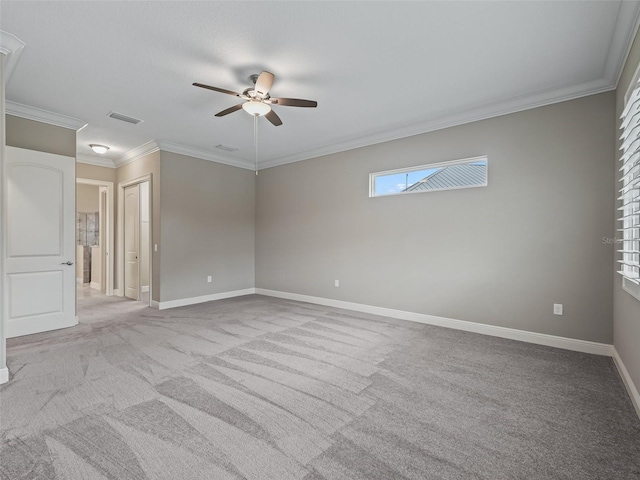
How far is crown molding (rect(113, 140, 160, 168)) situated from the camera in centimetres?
532

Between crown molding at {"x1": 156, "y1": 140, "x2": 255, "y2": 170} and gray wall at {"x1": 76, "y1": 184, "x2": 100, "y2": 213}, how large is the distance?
4.27 meters

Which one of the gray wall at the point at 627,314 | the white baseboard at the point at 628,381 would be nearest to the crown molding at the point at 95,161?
the gray wall at the point at 627,314

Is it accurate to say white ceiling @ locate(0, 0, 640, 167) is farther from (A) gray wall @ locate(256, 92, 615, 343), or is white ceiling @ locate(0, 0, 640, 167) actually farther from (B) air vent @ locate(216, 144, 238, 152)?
(B) air vent @ locate(216, 144, 238, 152)

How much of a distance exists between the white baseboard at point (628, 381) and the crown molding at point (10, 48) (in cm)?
539

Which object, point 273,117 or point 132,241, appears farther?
point 132,241

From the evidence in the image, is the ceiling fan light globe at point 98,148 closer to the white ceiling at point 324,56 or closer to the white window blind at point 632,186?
the white ceiling at point 324,56

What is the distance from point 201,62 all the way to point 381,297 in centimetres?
378

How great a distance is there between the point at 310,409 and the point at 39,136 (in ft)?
15.5

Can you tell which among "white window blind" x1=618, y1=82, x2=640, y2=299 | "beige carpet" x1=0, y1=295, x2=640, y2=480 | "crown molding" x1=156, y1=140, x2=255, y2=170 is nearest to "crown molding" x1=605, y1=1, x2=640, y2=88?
"white window blind" x1=618, y1=82, x2=640, y2=299

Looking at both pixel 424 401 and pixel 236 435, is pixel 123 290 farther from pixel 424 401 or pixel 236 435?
pixel 424 401

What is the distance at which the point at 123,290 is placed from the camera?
6.41 m

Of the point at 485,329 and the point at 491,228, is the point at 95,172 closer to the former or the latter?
the point at 491,228

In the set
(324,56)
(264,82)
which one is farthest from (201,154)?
(324,56)

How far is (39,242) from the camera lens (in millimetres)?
3934
